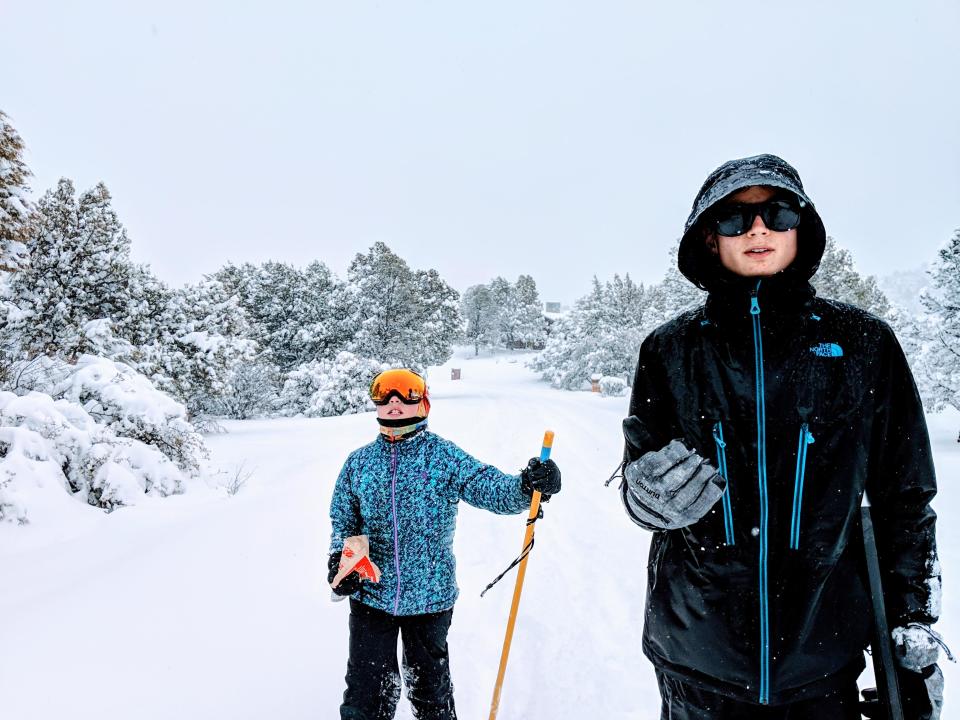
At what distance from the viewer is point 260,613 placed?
412 cm

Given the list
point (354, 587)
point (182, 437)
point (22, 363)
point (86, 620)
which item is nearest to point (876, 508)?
point (354, 587)

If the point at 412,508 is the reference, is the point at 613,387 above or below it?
below

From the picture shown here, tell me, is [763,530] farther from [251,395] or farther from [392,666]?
[251,395]

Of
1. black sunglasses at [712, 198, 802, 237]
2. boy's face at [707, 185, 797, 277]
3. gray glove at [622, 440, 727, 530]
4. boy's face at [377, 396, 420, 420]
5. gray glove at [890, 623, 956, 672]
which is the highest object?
black sunglasses at [712, 198, 802, 237]

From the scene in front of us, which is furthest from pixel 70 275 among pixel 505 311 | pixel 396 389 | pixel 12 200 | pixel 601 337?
pixel 505 311

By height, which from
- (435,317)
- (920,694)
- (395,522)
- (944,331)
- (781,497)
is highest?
(435,317)

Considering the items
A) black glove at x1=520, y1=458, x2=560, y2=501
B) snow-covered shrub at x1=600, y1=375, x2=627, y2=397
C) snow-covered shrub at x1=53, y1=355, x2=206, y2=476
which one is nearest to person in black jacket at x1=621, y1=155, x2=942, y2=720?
black glove at x1=520, y1=458, x2=560, y2=501

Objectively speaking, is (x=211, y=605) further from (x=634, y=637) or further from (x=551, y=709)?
(x=634, y=637)

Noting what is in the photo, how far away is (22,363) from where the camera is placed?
8.88m

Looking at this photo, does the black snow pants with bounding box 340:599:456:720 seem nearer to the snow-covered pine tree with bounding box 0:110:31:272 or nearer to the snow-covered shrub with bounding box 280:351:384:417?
the snow-covered pine tree with bounding box 0:110:31:272

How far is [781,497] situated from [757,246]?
765mm

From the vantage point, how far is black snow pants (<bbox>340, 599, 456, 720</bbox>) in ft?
8.38

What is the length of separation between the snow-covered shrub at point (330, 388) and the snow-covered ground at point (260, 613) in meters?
16.5

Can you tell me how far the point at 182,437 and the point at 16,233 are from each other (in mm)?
3318
